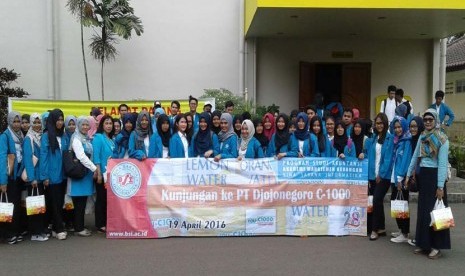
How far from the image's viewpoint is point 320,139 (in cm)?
691

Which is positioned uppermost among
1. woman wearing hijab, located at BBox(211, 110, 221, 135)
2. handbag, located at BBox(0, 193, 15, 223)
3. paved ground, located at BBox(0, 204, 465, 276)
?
woman wearing hijab, located at BBox(211, 110, 221, 135)

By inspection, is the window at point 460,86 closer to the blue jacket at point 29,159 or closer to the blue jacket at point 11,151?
the blue jacket at point 29,159

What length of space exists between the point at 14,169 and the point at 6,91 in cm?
752

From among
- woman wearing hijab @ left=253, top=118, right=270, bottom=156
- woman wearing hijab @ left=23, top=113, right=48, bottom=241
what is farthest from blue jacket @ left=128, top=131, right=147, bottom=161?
woman wearing hijab @ left=253, top=118, right=270, bottom=156

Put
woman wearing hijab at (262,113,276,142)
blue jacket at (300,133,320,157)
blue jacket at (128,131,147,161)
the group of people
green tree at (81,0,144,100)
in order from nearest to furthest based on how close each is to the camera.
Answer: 1. the group of people
2. blue jacket at (128,131,147,161)
3. blue jacket at (300,133,320,157)
4. woman wearing hijab at (262,113,276,142)
5. green tree at (81,0,144,100)

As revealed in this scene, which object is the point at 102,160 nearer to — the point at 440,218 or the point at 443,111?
the point at 440,218

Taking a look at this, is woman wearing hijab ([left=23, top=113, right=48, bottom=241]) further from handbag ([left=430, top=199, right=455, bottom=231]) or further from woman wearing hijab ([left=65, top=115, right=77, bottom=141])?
handbag ([left=430, top=199, right=455, bottom=231])

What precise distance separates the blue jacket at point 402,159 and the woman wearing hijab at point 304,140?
111 cm

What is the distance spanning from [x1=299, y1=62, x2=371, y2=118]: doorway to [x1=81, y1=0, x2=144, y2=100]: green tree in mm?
5067

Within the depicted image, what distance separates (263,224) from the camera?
6.52 metres

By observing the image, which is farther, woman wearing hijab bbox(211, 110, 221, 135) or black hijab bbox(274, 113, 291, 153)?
woman wearing hijab bbox(211, 110, 221, 135)

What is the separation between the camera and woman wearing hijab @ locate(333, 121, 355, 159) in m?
6.70

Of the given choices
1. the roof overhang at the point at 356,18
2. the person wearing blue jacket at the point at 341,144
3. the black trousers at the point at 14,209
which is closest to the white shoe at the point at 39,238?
the black trousers at the point at 14,209

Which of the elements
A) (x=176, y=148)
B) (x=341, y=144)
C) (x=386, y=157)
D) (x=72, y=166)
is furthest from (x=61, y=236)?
(x=386, y=157)
